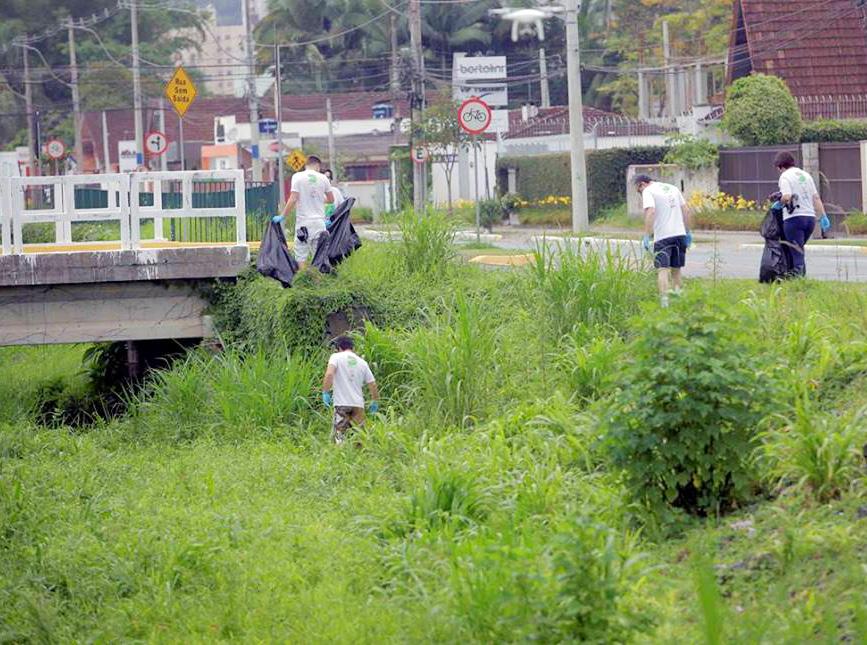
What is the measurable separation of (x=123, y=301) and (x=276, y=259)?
8.89ft

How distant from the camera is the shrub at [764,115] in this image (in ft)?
117

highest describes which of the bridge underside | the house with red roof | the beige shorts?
the house with red roof

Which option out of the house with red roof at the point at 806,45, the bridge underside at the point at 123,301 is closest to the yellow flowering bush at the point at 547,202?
the house with red roof at the point at 806,45

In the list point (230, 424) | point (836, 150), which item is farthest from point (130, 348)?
point (836, 150)

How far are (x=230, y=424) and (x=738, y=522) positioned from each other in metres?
7.09

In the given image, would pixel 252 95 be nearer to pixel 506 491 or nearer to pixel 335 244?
pixel 335 244

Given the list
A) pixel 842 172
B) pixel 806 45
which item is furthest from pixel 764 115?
pixel 806 45

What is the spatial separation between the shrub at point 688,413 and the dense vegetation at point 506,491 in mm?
17

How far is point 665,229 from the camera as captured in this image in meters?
14.0

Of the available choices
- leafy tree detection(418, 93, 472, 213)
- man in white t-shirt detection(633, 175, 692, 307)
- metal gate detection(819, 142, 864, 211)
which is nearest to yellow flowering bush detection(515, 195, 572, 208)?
leafy tree detection(418, 93, 472, 213)

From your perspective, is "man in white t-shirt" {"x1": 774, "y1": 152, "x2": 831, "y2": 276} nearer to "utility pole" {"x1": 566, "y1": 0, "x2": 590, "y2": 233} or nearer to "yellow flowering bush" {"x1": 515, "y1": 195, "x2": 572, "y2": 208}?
"utility pole" {"x1": 566, "y1": 0, "x2": 590, "y2": 233}

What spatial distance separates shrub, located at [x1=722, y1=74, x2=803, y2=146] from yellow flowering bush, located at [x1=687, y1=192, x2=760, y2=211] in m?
1.83

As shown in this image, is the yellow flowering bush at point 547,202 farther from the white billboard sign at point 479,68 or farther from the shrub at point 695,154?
the white billboard sign at point 479,68

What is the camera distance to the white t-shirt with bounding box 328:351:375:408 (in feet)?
41.8
